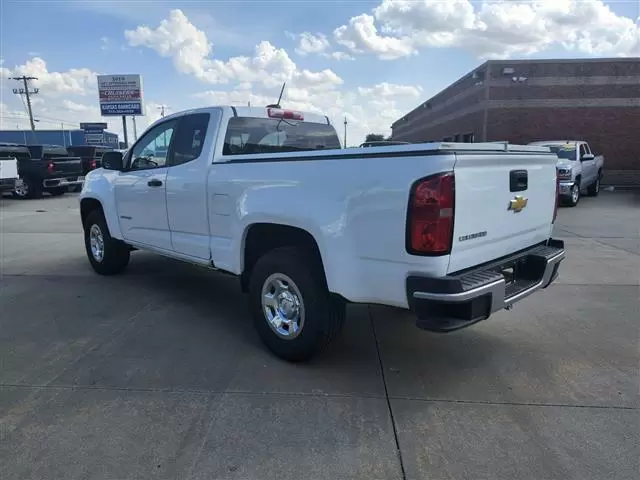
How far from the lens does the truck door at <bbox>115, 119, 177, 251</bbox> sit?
5.04 m

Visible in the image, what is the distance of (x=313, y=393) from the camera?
334 cm

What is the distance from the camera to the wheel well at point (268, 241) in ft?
11.7

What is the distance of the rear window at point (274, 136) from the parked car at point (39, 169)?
53.6 feet

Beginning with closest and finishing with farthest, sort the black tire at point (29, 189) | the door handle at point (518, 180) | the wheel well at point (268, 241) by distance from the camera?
the door handle at point (518, 180) → the wheel well at point (268, 241) → the black tire at point (29, 189)

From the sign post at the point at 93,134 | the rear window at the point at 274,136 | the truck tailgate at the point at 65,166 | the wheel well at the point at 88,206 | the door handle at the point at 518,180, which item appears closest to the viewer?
the door handle at the point at 518,180

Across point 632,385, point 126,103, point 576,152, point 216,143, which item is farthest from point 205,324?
point 126,103

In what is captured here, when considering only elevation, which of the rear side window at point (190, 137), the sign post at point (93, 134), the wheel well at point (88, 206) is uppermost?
the sign post at point (93, 134)

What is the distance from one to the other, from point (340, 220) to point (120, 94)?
130ft

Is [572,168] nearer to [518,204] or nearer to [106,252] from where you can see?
[518,204]

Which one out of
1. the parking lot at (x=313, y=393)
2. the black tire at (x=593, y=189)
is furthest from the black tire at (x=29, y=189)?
the black tire at (x=593, y=189)

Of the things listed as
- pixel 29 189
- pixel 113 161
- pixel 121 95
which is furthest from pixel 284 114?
pixel 121 95

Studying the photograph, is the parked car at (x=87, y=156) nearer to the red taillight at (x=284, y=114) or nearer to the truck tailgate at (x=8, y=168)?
the truck tailgate at (x=8, y=168)

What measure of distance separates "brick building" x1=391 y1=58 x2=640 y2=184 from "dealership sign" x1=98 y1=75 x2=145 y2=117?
26.4 meters

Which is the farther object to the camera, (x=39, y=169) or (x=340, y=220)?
(x=39, y=169)
